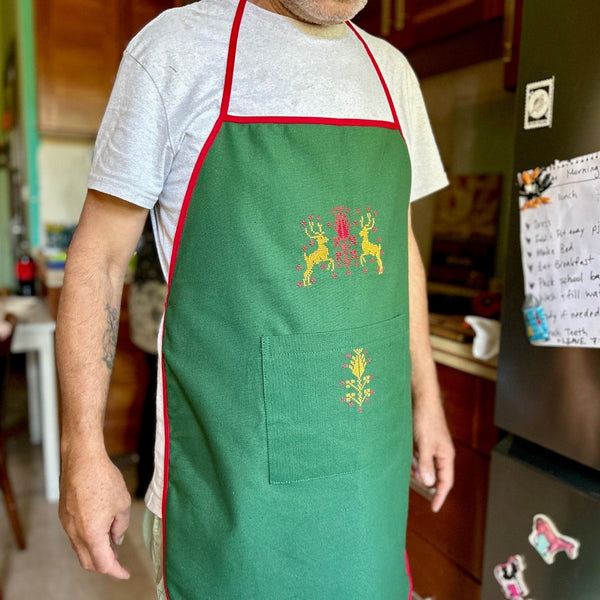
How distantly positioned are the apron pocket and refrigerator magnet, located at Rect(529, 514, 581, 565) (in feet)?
1.37

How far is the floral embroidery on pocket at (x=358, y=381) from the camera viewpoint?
0.75 meters

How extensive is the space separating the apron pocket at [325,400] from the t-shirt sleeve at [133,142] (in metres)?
0.23

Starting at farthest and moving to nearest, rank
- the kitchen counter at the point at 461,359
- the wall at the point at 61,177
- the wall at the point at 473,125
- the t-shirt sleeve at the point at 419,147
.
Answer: the wall at the point at 61,177 → the wall at the point at 473,125 → the kitchen counter at the point at 461,359 → the t-shirt sleeve at the point at 419,147

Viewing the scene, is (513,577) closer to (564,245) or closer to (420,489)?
(420,489)

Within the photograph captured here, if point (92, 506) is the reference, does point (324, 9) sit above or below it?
above

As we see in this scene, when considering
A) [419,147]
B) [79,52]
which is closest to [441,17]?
[419,147]

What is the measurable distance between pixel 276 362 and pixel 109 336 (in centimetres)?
22

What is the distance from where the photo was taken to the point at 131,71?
2.29 ft

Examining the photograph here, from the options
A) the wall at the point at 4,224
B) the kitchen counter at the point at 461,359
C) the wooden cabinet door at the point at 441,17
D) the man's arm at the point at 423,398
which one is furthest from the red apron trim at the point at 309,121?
the wall at the point at 4,224

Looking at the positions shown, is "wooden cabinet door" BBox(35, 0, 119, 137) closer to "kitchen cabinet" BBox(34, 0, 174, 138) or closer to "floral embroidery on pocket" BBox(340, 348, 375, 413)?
"kitchen cabinet" BBox(34, 0, 174, 138)

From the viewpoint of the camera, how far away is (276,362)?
708 mm

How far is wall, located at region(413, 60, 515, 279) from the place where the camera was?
1.70 metres

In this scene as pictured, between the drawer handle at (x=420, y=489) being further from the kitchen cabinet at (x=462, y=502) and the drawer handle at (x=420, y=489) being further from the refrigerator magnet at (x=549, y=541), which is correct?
the refrigerator magnet at (x=549, y=541)

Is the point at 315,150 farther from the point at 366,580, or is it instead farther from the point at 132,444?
the point at 132,444
